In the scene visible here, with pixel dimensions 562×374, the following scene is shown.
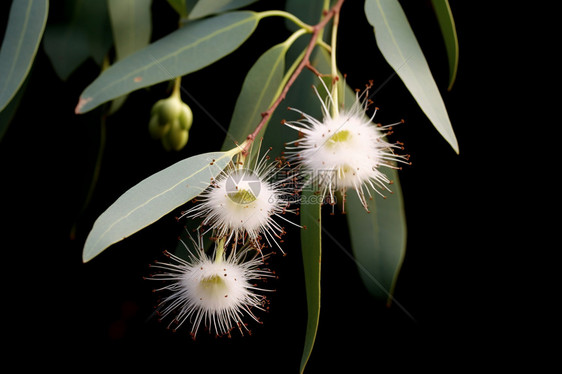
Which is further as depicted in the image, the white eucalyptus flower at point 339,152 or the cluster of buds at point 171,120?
the cluster of buds at point 171,120

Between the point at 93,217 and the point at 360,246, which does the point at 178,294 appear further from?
the point at 93,217

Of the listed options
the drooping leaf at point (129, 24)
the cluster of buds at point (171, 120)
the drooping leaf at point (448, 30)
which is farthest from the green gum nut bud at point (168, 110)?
the drooping leaf at point (448, 30)

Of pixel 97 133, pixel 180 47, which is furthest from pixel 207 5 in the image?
pixel 97 133

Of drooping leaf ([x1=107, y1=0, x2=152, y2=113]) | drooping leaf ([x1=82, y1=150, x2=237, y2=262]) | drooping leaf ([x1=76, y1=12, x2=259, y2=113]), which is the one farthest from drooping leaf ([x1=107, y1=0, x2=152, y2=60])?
drooping leaf ([x1=82, y1=150, x2=237, y2=262])

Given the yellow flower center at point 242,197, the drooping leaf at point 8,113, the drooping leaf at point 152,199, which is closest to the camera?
the drooping leaf at point 152,199

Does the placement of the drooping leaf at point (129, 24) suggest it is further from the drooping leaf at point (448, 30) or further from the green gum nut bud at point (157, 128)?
the drooping leaf at point (448, 30)

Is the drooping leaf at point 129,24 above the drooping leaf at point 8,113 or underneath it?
above
